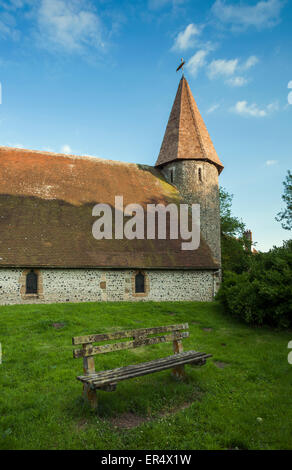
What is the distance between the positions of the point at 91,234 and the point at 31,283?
12.7ft

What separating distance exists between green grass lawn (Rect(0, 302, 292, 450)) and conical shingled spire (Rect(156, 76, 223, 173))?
15.9m

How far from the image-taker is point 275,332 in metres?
10.4

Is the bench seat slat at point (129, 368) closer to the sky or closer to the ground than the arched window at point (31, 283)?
closer to the ground

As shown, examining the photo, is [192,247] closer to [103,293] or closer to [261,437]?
[103,293]

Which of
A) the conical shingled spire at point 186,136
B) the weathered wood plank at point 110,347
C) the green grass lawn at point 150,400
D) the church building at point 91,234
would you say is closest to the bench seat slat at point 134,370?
the weathered wood plank at point 110,347

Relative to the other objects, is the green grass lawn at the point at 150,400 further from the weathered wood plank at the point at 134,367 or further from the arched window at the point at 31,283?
the arched window at the point at 31,283

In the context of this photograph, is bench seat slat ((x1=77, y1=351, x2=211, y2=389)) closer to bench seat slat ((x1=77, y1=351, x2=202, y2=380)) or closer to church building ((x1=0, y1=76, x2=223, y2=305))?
bench seat slat ((x1=77, y1=351, x2=202, y2=380))

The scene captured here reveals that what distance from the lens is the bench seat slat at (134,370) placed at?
14.7ft

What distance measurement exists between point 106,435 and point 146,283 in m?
12.7

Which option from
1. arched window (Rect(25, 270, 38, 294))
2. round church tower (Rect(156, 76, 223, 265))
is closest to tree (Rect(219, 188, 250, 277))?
round church tower (Rect(156, 76, 223, 265))

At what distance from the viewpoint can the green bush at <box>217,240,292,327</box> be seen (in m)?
10.2

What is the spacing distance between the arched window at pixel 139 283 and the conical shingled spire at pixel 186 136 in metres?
9.76

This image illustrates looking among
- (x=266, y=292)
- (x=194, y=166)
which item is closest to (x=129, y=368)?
(x=266, y=292)

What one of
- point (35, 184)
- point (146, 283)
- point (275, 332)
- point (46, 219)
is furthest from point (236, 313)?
point (35, 184)
